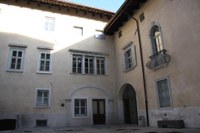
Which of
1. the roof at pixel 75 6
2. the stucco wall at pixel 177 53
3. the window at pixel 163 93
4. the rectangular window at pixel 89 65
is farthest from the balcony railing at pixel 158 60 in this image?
the roof at pixel 75 6

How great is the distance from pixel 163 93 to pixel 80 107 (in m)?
7.09

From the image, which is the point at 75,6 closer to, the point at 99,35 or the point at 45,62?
the point at 99,35

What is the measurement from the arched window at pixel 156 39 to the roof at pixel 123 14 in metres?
2.53

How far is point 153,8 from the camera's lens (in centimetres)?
1309

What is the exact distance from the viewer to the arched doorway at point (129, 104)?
16.2 meters

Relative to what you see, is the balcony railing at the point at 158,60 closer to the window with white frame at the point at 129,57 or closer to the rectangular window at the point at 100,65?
the window with white frame at the point at 129,57

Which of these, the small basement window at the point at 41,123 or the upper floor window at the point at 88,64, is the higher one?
the upper floor window at the point at 88,64

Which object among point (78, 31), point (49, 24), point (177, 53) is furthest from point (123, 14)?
point (177, 53)

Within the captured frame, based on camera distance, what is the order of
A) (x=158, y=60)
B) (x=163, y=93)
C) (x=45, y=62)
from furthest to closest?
(x=45, y=62)
(x=158, y=60)
(x=163, y=93)

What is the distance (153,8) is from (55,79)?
9.13 meters

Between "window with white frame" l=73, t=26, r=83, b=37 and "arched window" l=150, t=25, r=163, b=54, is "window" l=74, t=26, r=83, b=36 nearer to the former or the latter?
"window with white frame" l=73, t=26, r=83, b=37

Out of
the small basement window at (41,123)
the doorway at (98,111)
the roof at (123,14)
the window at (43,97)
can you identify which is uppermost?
the roof at (123,14)

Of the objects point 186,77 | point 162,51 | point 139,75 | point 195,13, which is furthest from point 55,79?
point 195,13

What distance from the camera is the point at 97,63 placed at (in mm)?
17875
